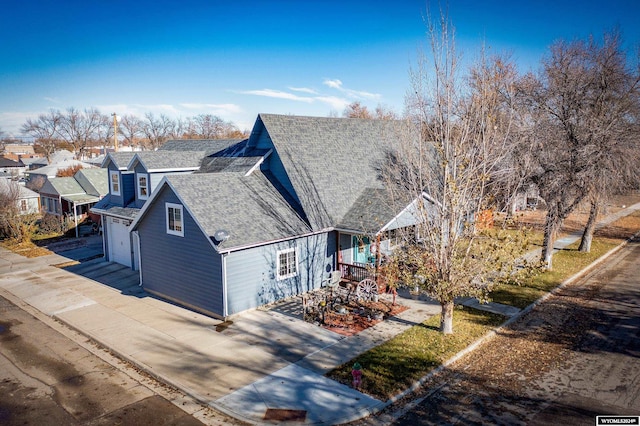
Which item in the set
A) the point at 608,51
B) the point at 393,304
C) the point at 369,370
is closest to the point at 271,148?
the point at 393,304

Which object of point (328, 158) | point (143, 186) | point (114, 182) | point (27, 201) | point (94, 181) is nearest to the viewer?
point (143, 186)

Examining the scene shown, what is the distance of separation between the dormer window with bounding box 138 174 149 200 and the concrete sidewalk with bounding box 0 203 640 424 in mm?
4224

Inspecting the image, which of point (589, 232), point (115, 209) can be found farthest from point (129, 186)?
point (589, 232)

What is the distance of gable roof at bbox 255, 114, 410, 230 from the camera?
19906 mm

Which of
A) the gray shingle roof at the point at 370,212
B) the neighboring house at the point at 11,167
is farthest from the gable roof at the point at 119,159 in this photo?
the neighboring house at the point at 11,167

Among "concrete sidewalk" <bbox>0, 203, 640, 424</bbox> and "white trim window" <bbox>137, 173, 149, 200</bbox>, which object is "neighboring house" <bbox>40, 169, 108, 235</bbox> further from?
"white trim window" <bbox>137, 173, 149, 200</bbox>

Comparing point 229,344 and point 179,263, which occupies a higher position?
point 179,263

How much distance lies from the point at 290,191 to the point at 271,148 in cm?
262

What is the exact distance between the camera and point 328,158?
22.3 m

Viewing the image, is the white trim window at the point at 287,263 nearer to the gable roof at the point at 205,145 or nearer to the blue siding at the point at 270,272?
the blue siding at the point at 270,272

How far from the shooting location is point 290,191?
20.0 meters

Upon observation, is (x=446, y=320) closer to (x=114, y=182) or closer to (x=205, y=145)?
(x=114, y=182)

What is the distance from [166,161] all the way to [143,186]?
67.1 inches

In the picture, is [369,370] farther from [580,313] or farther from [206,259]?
[580,313]
